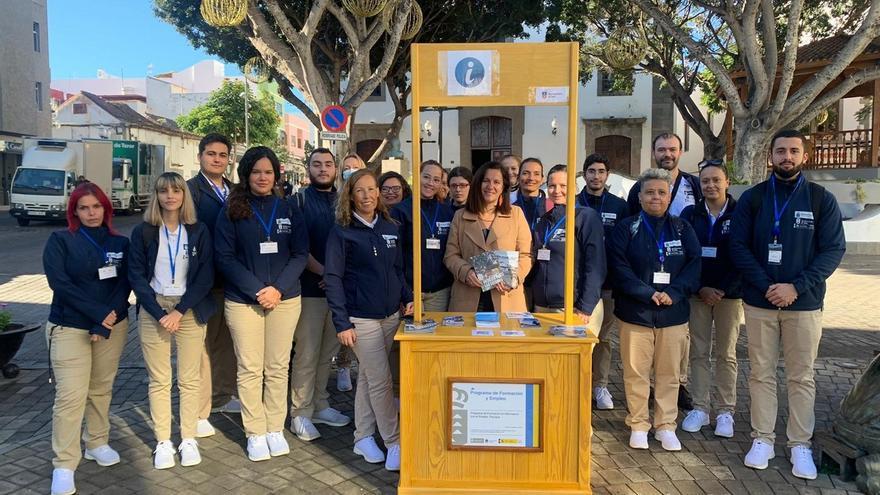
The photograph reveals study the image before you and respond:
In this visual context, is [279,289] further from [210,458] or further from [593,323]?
[593,323]

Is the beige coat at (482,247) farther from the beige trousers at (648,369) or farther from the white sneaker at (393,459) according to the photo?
the white sneaker at (393,459)

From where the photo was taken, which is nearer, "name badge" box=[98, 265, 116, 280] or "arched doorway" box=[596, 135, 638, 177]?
"name badge" box=[98, 265, 116, 280]

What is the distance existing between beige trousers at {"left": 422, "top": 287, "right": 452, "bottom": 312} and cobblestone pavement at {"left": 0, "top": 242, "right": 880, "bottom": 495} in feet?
3.54

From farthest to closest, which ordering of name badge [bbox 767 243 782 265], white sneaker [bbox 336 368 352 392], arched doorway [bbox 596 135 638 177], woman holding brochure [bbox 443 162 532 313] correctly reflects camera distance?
1. arched doorway [bbox 596 135 638 177]
2. white sneaker [bbox 336 368 352 392]
3. woman holding brochure [bbox 443 162 532 313]
4. name badge [bbox 767 243 782 265]

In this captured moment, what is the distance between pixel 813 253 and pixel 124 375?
565 cm

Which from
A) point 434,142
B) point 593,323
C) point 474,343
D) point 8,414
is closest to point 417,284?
point 474,343

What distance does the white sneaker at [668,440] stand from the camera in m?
3.96

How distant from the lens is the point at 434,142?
73.6ft

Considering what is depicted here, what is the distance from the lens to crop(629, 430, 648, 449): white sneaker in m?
4.01

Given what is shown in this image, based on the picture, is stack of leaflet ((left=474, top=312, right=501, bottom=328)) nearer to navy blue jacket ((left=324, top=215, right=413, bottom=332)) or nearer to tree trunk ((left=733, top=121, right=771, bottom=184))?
navy blue jacket ((left=324, top=215, right=413, bottom=332))

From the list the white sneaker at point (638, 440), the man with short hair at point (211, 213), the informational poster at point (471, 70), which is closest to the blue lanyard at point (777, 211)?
the white sneaker at point (638, 440)

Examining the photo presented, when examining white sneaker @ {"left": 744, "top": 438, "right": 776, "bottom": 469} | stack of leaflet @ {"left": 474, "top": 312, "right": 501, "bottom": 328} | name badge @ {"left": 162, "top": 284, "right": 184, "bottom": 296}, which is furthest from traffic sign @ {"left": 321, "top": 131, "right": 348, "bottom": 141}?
white sneaker @ {"left": 744, "top": 438, "right": 776, "bottom": 469}

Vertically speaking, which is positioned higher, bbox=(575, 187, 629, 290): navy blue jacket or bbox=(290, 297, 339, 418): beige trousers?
bbox=(575, 187, 629, 290): navy blue jacket

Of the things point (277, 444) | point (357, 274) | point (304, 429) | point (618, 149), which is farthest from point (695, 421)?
point (618, 149)
